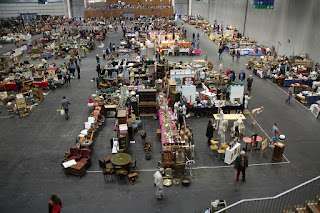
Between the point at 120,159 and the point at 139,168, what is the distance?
3.10 ft

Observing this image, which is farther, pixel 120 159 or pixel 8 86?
pixel 8 86

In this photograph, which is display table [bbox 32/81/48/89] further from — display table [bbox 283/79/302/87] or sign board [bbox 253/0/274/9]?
sign board [bbox 253/0/274/9]

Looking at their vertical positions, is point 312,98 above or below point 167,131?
above

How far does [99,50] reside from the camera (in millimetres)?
32750

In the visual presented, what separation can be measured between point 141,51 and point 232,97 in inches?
628

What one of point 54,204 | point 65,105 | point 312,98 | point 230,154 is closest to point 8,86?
point 65,105

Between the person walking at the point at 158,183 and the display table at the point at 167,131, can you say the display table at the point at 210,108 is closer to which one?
the display table at the point at 167,131

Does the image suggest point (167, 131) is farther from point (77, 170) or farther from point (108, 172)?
point (77, 170)

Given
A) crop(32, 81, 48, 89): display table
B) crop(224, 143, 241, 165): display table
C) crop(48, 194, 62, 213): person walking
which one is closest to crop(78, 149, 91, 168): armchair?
crop(48, 194, 62, 213): person walking

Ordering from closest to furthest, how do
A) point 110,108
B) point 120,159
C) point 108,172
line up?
point 108,172, point 120,159, point 110,108

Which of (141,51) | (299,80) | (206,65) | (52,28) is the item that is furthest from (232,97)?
(52,28)

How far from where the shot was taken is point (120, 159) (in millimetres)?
10547

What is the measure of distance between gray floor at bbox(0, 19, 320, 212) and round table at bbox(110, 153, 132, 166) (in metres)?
0.78

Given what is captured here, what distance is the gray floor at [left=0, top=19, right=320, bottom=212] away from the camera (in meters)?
9.21
